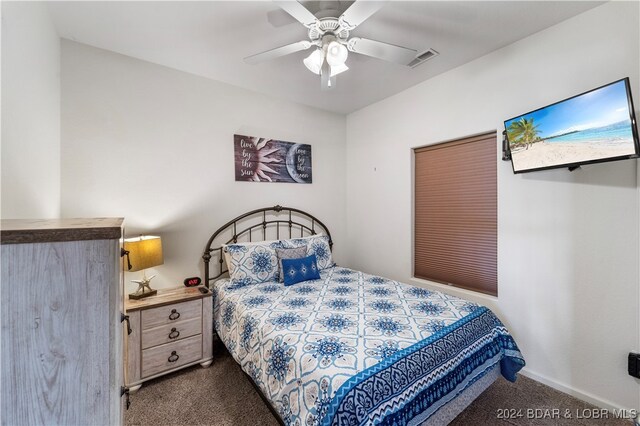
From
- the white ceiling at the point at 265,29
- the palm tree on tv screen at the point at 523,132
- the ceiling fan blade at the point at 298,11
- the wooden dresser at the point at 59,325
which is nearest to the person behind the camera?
the wooden dresser at the point at 59,325

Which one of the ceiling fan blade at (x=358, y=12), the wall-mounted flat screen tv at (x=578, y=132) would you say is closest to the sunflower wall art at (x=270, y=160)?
the ceiling fan blade at (x=358, y=12)

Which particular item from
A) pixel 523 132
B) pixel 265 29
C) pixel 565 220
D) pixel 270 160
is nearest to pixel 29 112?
pixel 265 29

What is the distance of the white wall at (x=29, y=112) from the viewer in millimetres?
1181

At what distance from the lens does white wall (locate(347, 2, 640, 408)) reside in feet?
5.78

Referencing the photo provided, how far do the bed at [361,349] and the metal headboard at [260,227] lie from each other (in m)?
0.43

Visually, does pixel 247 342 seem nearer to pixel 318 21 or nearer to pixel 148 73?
pixel 318 21

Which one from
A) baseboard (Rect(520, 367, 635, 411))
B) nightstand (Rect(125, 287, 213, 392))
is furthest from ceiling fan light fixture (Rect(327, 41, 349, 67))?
baseboard (Rect(520, 367, 635, 411))

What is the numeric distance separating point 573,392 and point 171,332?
3.13 meters

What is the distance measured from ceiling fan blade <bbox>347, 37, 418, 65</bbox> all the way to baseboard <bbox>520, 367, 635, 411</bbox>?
2669 millimetres

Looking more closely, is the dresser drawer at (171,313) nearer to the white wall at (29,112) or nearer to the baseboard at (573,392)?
the white wall at (29,112)

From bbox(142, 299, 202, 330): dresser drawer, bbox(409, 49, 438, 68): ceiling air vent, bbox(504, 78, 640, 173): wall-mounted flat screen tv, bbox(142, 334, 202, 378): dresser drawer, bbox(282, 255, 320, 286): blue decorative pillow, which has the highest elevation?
bbox(409, 49, 438, 68): ceiling air vent

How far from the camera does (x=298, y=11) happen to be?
1465 mm

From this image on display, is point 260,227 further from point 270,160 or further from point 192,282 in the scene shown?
point 192,282

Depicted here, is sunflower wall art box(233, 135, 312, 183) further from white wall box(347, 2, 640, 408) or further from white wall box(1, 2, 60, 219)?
white wall box(347, 2, 640, 408)
